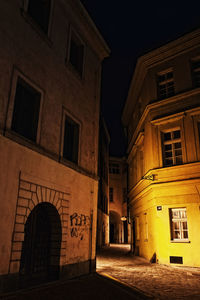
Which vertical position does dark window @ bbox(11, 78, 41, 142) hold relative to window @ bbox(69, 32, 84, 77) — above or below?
below

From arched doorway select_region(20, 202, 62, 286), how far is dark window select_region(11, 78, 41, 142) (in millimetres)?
2496

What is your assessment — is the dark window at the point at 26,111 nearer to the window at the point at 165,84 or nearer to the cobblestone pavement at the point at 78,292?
the cobblestone pavement at the point at 78,292

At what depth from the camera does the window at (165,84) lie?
50.9ft

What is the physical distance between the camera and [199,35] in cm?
1448

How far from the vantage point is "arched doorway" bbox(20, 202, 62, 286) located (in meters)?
7.86

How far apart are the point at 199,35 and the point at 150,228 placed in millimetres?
11268

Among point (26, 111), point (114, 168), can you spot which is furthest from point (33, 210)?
point (114, 168)

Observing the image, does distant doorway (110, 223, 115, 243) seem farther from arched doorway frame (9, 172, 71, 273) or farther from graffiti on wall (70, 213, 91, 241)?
arched doorway frame (9, 172, 71, 273)

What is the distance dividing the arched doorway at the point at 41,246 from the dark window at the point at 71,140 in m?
2.43

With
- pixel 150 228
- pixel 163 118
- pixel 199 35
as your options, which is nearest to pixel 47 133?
pixel 163 118

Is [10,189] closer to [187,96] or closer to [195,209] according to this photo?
[195,209]

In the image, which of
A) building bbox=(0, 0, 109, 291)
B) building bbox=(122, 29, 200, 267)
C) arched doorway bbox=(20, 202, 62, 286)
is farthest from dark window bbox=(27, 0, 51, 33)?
building bbox=(122, 29, 200, 267)

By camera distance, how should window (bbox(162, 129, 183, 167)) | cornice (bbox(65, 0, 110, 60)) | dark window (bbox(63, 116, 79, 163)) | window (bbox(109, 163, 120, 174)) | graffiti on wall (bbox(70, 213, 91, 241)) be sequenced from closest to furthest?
graffiti on wall (bbox(70, 213, 91, 241))
dark window (bbox(63, 116, 79, 163))
cornice (bbox(65, 0, 110, 60))
window (bbox(162, 129, 183, 167))
window (bbox(109, 163, 120, 174))

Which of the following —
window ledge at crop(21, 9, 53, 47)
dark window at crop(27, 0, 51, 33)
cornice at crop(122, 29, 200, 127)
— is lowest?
window ledge at crop(21, 9, 53, 47)
